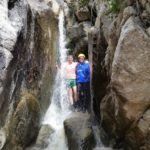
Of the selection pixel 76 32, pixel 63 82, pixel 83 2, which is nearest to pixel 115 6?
pixel 63 82

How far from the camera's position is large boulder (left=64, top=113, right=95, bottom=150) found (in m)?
12.8

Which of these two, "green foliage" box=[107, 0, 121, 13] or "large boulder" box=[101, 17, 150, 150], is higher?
"green foliage" box=[107, 0, 121, 13]

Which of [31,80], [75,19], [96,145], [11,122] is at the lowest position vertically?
Answer: [96,145]

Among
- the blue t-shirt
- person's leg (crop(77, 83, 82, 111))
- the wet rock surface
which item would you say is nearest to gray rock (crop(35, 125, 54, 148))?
the wet rock surface

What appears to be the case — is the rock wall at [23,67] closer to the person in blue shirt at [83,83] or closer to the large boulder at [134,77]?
the person in blue shirt at [83,83]

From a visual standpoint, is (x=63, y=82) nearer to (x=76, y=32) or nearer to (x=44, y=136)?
(x=76, y=32)

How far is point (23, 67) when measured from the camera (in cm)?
1373

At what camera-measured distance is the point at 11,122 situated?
1257cm

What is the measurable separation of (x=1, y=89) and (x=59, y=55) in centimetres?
825

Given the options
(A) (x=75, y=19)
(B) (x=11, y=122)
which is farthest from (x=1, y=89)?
(A) (x=75, y=19)

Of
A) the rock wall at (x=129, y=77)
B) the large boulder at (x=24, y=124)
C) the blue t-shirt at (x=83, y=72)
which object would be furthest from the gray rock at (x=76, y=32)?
the rock wall at (x=129, y=77)

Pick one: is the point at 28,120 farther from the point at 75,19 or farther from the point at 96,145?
the point at 75,19

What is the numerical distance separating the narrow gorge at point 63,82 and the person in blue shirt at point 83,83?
0.33 meters

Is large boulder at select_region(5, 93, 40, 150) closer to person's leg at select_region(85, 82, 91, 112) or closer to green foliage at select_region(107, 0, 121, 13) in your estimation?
person's leg at select_region(85, 82, 91, 112)
